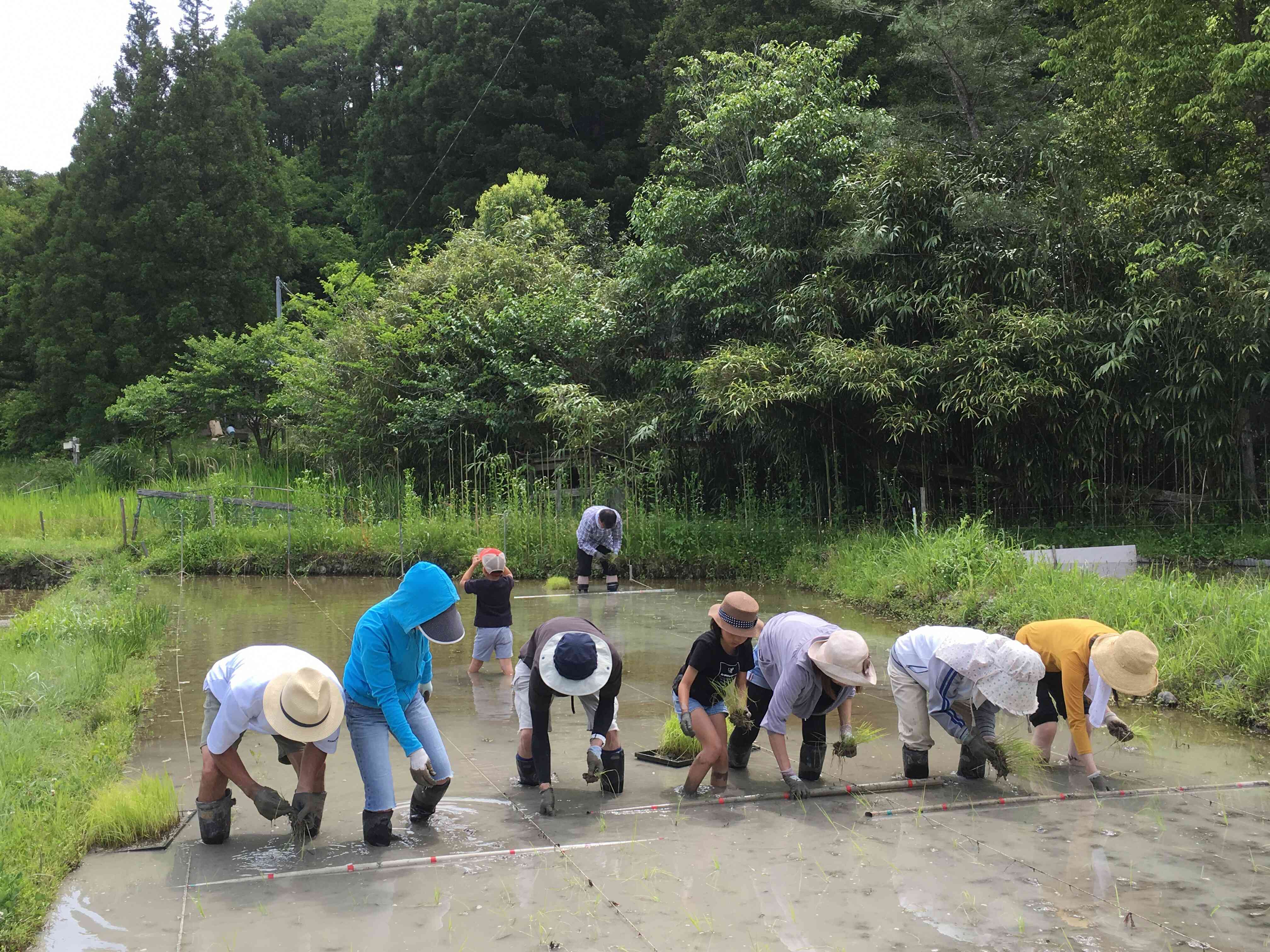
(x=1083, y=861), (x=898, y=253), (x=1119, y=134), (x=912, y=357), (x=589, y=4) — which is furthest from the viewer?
(x=589, y=4)

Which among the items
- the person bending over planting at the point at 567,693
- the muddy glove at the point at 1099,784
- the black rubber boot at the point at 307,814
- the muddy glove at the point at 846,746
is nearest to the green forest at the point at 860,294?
the muddy glove at the point at 1099,784

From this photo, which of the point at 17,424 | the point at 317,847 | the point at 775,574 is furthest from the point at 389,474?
the point at 17,424

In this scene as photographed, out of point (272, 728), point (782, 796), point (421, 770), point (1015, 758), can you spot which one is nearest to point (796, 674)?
point (782, 796)

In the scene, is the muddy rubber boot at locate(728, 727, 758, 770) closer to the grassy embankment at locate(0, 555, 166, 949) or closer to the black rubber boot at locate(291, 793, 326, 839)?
the black rubber boot at locate(291, 793, 326, 839)

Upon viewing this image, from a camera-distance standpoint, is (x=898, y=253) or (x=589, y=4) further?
(x=589, y=4)

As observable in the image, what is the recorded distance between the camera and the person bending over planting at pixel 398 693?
4980 mm

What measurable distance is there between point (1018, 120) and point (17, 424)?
94.2 ft

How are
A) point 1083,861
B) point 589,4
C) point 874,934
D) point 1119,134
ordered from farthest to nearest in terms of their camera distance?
point 589,4
point 1119,134
point 1083,861
point 874,934

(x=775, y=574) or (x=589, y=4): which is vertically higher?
(x=589, y=4)

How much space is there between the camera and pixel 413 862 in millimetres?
4727

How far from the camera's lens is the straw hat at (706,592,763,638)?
5500mm

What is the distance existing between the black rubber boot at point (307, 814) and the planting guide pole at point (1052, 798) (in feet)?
8.87

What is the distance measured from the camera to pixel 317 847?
493 cm

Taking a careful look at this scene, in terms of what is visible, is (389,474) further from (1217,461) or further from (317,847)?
(317,847)
